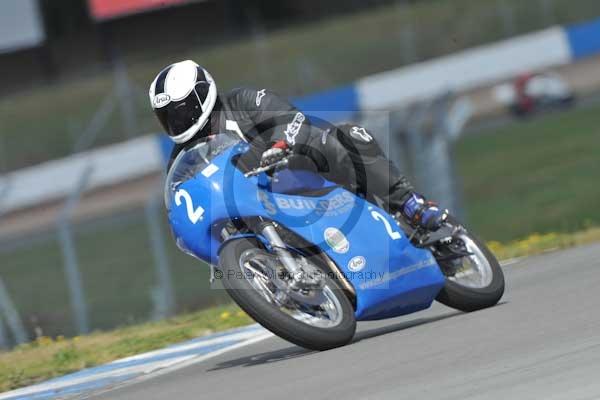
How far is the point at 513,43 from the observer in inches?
1108

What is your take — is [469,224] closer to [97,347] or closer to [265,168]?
[97,347]

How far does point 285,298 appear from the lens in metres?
5.92

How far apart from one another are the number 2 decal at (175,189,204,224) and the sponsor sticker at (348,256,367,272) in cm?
77

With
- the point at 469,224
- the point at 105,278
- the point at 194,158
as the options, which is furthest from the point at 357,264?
the point at 469,224

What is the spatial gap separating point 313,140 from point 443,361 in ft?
5.75

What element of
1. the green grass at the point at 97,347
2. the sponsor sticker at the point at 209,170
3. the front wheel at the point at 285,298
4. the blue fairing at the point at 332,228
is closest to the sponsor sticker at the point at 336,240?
the blue fairing at the point at 332,228

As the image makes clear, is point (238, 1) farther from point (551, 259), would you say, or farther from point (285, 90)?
point (551, 259)

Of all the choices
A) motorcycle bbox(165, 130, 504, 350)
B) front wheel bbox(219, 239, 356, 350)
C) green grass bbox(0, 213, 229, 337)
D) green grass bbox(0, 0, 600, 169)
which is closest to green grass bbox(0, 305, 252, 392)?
motorcycle bbox(165, 130, 504, 350)

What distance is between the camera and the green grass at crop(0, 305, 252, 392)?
7.38 m

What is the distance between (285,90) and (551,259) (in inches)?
670

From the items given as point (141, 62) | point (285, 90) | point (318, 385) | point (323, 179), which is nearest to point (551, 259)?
point (323, 179)

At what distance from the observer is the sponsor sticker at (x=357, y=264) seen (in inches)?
245

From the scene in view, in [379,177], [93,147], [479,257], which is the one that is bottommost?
[93,147]

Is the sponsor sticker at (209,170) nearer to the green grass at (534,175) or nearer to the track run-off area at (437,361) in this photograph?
the track run-off area at (437,361)
